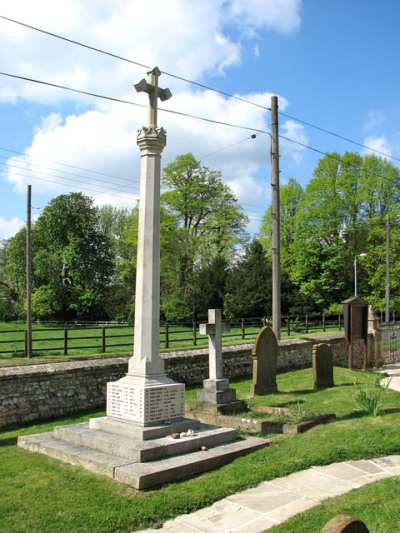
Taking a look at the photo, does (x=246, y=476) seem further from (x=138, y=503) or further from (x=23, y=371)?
(x=23, y=371)

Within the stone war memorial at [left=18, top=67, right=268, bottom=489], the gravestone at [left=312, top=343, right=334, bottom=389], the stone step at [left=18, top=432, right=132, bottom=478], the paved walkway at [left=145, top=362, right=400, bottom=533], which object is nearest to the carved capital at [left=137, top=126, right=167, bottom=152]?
the stone war memorial at [left=18, top=67, right=268, bottom=489]

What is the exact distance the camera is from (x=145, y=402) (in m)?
7.12

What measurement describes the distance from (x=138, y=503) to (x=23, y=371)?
5.49m

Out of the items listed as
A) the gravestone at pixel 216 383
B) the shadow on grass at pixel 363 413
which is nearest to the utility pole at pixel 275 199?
the gravestone at pixel 216 383

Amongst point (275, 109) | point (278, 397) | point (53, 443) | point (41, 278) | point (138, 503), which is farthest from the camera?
point (41, 278)

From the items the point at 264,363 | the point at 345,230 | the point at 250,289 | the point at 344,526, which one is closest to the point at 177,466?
the point at 344,526

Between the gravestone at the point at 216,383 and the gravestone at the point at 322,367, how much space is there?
11.4ft

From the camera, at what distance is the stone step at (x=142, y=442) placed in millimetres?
6445

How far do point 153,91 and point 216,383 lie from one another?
5738 mm

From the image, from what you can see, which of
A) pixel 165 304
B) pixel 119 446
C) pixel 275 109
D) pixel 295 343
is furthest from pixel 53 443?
pixel 165 304

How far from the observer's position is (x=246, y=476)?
618 centimetres

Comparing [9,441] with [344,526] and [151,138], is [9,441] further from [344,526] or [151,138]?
[344,526]

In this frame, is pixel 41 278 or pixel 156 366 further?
pixel 41 278

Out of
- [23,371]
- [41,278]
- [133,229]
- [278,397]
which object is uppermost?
[133,229]
